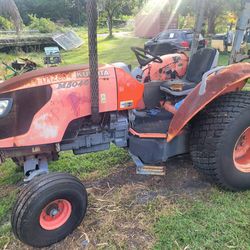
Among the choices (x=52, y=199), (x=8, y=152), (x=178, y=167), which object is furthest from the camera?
(x=178, y=167)

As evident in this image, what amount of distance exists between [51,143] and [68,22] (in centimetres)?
3967

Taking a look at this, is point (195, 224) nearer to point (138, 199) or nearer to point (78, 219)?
point (138, 199)

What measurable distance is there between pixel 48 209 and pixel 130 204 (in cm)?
75

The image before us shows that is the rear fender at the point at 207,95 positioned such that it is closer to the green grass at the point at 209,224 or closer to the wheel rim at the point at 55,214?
the green grass at the point at 209,224

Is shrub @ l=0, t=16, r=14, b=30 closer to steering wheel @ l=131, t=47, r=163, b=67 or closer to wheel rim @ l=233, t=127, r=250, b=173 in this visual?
steering wheel @ l=131, t=47, r=163, b=67

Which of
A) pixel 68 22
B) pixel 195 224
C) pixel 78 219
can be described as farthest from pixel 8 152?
pixel 68 22

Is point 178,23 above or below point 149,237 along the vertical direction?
below

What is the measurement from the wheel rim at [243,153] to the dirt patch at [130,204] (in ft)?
1.10

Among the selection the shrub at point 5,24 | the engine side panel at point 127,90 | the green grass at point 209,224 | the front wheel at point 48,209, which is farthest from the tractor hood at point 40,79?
the shrub at point 5,24

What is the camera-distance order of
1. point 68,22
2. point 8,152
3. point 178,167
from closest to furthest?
1. point 8,152
2. point 178,167
3. point 68,22

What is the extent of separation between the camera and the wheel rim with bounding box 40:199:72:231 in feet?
7.37

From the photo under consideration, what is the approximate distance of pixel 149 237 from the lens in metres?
2.34

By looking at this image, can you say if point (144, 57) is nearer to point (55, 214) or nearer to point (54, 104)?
point (54, 104)

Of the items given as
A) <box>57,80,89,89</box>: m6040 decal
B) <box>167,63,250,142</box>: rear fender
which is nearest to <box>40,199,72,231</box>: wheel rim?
<box>57,80,89,89</box>: m6040 decal
